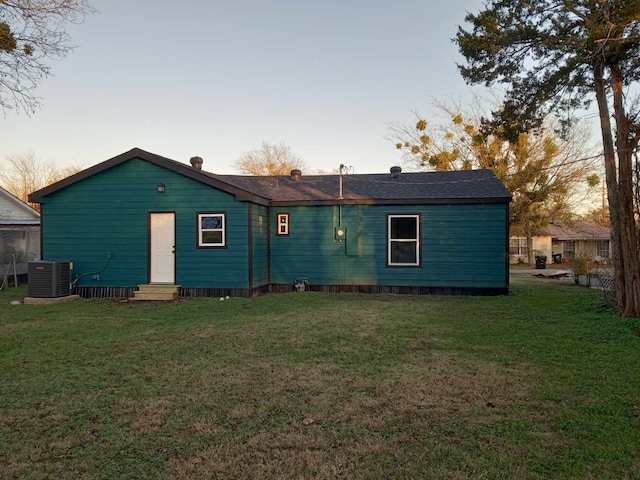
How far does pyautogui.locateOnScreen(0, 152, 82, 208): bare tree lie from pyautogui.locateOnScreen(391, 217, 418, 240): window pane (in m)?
34.5

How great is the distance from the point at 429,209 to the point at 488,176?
3.14 metres

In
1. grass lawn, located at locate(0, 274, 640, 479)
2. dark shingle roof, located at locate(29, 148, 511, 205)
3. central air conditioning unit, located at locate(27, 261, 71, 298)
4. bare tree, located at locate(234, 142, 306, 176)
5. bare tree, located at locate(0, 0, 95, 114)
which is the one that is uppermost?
bare tree, located at locate(234, 142, 306, 176)

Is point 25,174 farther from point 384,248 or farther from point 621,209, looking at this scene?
point 621,209

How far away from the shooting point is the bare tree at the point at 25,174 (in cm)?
3553

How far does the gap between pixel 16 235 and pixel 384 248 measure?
13.8 meters

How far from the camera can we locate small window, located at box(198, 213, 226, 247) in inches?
443

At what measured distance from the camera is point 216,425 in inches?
129

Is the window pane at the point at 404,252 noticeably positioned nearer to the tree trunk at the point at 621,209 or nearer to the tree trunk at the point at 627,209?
the tree trunk at the point at 621,209

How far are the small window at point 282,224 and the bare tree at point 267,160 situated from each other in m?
29.6

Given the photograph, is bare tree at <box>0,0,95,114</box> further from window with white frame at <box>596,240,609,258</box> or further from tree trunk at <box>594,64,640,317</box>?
window with white frame at <box>596,240,609,258</box>

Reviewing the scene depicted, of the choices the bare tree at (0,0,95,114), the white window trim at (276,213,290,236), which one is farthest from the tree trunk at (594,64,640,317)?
the bare tree at (0,0,95,114)

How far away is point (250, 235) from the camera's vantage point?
1109cm

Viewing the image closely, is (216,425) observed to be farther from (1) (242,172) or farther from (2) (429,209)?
(1) (242,172)

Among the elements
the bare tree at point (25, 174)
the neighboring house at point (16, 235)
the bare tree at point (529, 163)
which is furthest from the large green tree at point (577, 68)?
the bare tree at point (25, 174)
